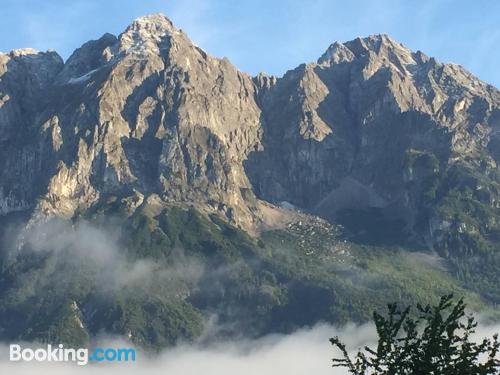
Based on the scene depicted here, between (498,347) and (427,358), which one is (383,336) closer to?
(427,358)

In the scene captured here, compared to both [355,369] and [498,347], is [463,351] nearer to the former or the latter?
[498,347]

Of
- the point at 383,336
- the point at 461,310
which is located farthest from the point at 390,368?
the point at 461,310

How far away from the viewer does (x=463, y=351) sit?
57.3 m

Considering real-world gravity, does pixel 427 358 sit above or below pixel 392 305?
below

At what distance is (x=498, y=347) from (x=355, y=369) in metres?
9.51

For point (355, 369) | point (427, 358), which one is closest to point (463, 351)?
point (427, 358)

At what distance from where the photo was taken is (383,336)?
58656 mm

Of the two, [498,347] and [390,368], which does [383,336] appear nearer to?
[390,368]

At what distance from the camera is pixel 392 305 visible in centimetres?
5903

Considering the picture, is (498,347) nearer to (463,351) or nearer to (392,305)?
(463,351)

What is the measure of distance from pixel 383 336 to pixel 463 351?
5.16 meters

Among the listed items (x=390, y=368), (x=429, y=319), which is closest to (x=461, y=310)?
(x=429, y=319)

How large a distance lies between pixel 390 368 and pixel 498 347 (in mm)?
7399

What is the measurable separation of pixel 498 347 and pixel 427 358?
510cm
